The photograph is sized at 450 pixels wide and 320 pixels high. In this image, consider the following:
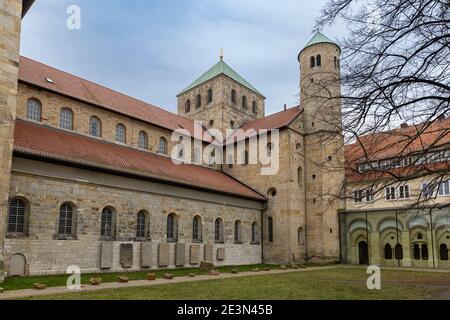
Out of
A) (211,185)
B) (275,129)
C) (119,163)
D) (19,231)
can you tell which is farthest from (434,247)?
(19,231)

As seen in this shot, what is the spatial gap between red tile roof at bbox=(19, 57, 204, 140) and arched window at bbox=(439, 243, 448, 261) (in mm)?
22982

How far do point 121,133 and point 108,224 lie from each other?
874cm

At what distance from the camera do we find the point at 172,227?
86.0ft

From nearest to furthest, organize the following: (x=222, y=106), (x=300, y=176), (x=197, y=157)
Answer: (x=300, y=176)
(x=197, y=157)
(x=222, y=106)

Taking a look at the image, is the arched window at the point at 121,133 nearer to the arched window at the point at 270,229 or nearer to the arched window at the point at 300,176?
the arched window at the point at 270,229

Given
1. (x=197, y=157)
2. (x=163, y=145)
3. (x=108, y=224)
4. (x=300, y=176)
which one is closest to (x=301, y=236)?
(x=300, y=176)

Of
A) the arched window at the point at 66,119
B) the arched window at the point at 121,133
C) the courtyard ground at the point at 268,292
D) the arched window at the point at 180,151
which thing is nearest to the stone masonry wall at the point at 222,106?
the arched window at the point at 180,151

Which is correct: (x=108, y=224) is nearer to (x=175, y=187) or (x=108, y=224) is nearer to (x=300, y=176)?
(x=175, y=187)

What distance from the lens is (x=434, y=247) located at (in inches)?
1244

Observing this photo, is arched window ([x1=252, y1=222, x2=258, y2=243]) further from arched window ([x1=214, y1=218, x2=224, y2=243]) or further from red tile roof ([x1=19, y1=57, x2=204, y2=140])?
red tile roof ([x1=19, y1=57, x2=204, y2=140])

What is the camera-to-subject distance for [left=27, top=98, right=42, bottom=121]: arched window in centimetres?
2372

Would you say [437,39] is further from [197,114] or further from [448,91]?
[197,114]

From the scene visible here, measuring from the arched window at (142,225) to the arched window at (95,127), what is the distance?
22.2ft

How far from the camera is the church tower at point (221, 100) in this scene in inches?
1695
